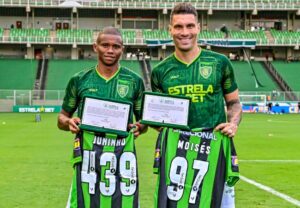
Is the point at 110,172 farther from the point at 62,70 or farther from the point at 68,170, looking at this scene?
the point at 62,70

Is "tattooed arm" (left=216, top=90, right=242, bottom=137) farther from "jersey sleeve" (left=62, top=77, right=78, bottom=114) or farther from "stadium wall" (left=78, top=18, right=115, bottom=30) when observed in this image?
"stadium wall" (left=78, top=18, right=115, bottom=30)

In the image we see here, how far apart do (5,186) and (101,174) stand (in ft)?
18.7

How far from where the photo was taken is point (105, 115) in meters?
5.25

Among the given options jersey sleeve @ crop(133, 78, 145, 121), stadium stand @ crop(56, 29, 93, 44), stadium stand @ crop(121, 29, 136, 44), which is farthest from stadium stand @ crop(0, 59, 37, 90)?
jersey sleeve @ crop(133, 78, 145, 121)

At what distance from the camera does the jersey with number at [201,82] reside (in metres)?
5.12

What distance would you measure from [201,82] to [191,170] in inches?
30.1

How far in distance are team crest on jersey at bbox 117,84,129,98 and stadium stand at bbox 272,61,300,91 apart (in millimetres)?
52082

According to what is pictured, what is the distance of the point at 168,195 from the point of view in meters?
5.12

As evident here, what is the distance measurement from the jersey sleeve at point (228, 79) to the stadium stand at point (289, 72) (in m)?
52.1

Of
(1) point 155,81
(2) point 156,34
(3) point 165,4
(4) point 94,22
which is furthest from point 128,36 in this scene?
(1) point 155,81

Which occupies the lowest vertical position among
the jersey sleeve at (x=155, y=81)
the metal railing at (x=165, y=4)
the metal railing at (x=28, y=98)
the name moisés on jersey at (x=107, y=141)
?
the metal railing at (x=28, y=98)

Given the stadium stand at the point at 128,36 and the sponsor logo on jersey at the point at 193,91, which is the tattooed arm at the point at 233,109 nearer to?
the sponsor logo on jersey at the point at 193,91

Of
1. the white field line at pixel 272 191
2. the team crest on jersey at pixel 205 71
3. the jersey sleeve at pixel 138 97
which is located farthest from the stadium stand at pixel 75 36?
the team crest on jersey at pixel 205 71

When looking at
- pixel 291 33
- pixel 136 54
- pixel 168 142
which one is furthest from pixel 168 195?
pixel 291 33
